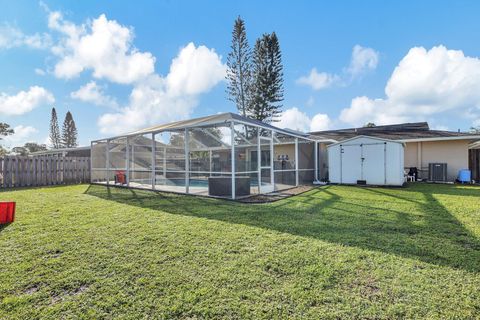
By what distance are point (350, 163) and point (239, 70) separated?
588 inches

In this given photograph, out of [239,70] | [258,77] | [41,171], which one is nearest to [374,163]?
Answer: [258,77]

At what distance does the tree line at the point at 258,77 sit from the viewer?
75.9 ft

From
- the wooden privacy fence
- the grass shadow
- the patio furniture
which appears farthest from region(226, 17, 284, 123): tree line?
the grass shadow

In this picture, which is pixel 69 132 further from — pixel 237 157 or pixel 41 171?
pixel 237 157

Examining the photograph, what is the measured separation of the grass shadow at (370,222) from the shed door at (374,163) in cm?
404

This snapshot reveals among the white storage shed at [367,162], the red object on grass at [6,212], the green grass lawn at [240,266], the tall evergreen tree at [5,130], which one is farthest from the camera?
the tall evergreen tree at [5,130]

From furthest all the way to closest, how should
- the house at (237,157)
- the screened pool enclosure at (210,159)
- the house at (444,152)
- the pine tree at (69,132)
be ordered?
the pine tree at (69,132) → the house at (444,152) → the house at (237,157) → the screened pool enclosure at (210,159)

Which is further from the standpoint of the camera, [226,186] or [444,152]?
[444,152]

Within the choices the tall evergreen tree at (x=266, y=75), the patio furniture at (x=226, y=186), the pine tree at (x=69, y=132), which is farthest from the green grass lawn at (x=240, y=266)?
the pine tree at (x=69, y=132)

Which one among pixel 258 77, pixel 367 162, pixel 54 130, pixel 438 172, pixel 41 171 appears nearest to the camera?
pixel 367 162

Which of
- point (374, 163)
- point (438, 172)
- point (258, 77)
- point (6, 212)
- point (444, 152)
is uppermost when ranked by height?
point (258, 77)

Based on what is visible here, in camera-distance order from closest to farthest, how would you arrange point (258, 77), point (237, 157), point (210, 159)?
1. point (237, 157)
2. point (210, 159)
3. point (258, 77)

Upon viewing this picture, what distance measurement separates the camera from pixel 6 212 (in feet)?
15.3

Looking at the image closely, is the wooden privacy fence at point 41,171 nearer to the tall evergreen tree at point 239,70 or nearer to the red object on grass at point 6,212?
the red object on grass at point 6,212
